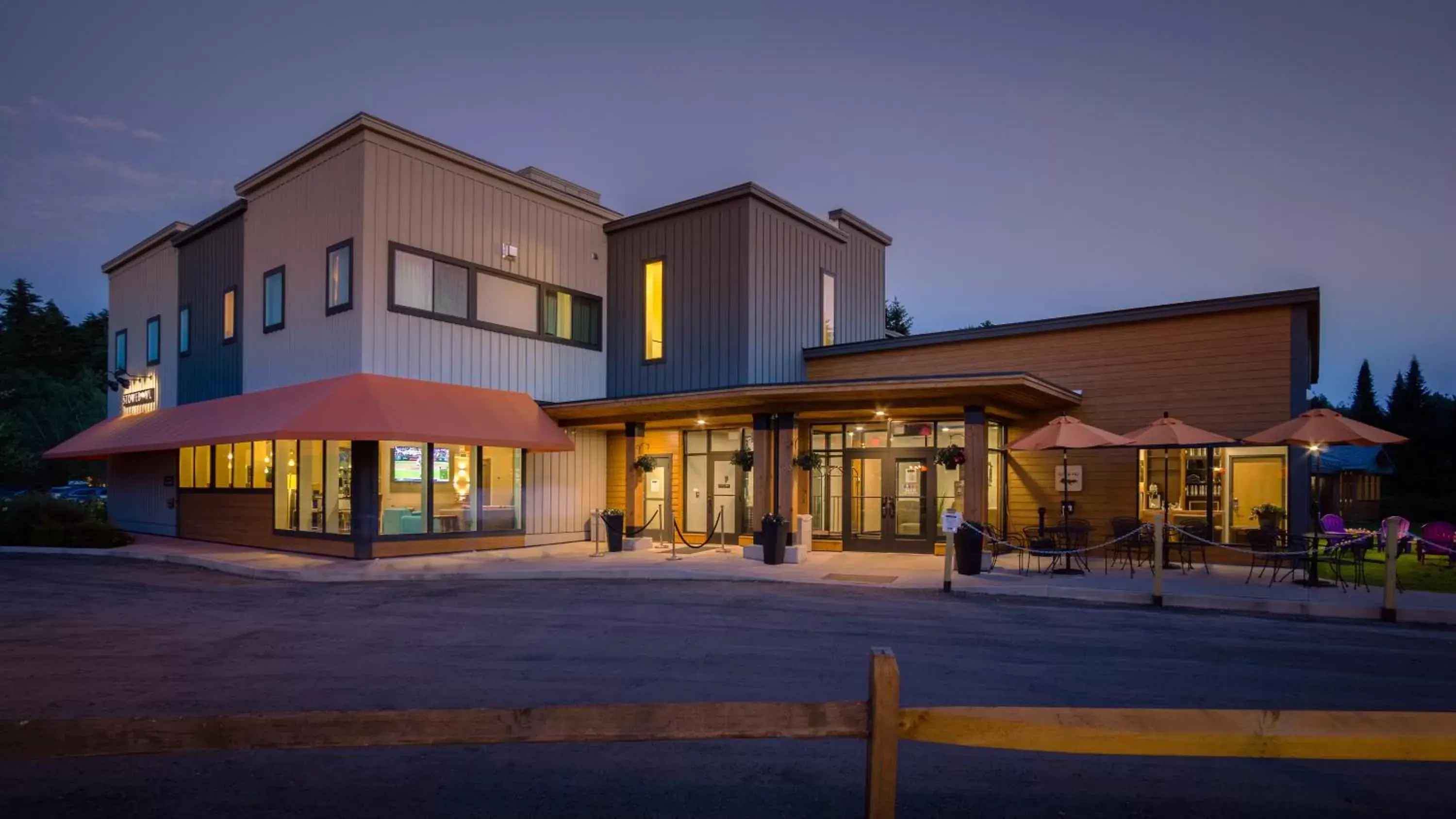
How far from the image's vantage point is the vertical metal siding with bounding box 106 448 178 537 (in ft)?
80.7

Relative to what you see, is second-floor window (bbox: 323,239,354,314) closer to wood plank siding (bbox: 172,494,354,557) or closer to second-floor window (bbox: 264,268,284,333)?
second-floor window (bbox: 264,268,284,333)

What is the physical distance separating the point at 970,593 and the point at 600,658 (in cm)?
689

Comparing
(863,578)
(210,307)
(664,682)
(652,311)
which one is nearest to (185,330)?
(210,307)

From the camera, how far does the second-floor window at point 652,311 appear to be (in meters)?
22.1

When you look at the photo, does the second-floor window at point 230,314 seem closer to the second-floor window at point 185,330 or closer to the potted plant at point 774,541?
the second-floor window at point 185,330

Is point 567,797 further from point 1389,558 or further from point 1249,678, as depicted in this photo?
point 1389,558

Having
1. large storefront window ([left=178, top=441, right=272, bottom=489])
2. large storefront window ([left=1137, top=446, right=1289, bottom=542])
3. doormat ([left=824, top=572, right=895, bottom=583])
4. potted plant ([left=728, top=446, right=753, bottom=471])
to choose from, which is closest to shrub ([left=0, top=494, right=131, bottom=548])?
large storefront window ([left=178, top=441, right=272, bottom=489])

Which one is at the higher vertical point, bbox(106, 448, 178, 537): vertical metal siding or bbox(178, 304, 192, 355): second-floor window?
bbox(178, 304, 192, 355): second-floor window

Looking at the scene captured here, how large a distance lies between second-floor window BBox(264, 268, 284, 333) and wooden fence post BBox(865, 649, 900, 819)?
67.1ft

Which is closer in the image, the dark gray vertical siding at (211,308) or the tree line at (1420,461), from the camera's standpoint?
the dark gray vertical siding at (211,308)

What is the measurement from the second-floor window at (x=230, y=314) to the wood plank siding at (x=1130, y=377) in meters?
17.2

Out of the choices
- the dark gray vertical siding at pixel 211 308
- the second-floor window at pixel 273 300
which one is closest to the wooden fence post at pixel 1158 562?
the second-floor window at pixel 273 300

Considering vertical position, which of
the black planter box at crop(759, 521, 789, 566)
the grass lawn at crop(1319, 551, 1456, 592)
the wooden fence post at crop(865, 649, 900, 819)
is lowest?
the grass lawn at crop(1319, 551, 1456, 592)

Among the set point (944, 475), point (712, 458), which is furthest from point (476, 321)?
point (944, 475)
